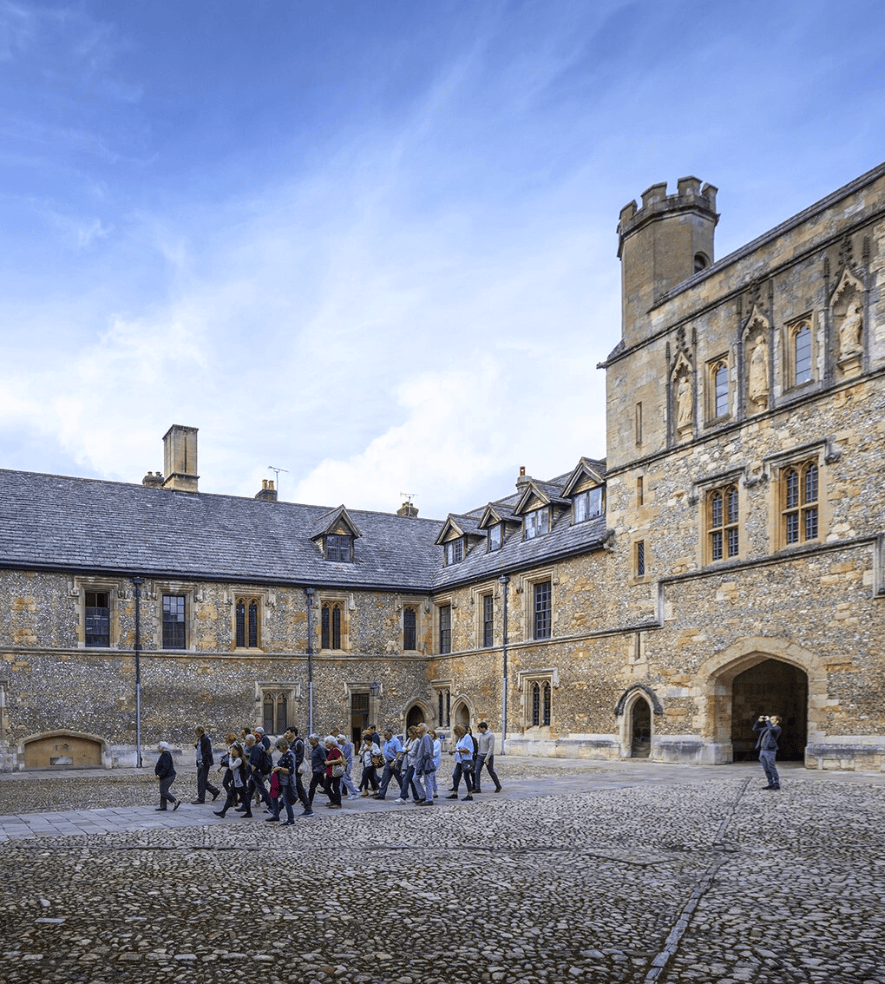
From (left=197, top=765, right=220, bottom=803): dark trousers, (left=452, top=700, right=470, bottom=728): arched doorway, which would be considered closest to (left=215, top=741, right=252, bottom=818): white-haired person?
(left=197, top=765, right=220, bottom=803): dark trousers

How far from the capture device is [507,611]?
3034 cm

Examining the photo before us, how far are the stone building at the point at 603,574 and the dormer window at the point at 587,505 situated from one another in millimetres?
101

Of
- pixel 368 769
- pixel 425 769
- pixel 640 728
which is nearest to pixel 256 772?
pixel 425 769

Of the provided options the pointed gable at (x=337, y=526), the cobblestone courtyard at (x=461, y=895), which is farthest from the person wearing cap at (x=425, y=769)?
the pointed gable at (x=337, y=526)

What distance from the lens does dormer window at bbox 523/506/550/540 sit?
30547mm

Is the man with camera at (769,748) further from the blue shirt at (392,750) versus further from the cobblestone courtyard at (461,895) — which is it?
the blue shirt at (392,750)

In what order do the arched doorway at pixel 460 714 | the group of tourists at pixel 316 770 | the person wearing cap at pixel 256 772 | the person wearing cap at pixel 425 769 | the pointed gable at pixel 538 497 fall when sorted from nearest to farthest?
1. the group of tourists at pixel 316 770
2. the person wearing cap at pixel 256 772
3. the person wearing cap at pixel 425 769
4. the pointed gable at pixel 538 497
5. the arched doorway at pixel 460 714

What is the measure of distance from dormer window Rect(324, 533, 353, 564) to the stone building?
0.08m

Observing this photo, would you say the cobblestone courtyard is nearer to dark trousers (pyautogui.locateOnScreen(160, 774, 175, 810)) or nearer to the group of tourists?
dark trousers (pyautogui.locateOnScreen(160, 774, 175, 810))

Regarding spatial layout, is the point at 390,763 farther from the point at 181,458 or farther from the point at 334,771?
the point at 181,458

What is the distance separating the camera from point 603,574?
26.2 m

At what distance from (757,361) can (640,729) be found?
1020 cm

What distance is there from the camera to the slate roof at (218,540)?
1128 inches

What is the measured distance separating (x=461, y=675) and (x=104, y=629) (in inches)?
471
